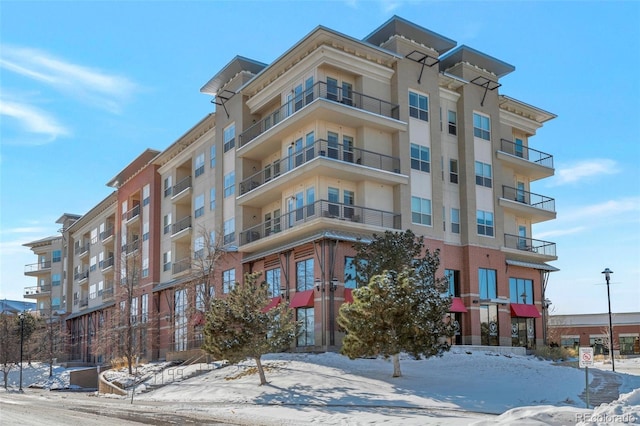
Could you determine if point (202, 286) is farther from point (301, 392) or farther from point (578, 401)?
point (578, 401)

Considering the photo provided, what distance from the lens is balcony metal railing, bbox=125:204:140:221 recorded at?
66044mm

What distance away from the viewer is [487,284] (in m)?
45.5

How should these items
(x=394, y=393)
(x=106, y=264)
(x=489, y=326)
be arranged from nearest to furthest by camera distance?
(x=394, y=393) < (x=489, y=326) < (x=106, y=264)

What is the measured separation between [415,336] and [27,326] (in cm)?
6544

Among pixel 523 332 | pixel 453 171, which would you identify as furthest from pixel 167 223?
pixel 523 332

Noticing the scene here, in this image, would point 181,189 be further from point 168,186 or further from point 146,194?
point 146,194

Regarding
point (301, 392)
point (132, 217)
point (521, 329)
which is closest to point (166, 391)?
point (301, 392)

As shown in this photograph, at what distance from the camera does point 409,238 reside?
108 ft

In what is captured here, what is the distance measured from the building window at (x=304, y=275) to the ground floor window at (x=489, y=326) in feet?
41.3

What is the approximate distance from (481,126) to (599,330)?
Answer: 151ft

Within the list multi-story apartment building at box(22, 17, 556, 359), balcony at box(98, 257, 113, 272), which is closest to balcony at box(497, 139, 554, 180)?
multi-story apartment building at box(22, 17, 556, 359)

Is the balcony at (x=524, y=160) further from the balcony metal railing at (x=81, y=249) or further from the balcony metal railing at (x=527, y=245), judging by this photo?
the balcony metal railing at (x=81, y=249)

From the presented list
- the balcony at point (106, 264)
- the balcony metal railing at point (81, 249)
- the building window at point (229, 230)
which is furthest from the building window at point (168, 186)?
the balcony metal railing at point (81, 249)

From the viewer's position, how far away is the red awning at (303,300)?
37.8m
